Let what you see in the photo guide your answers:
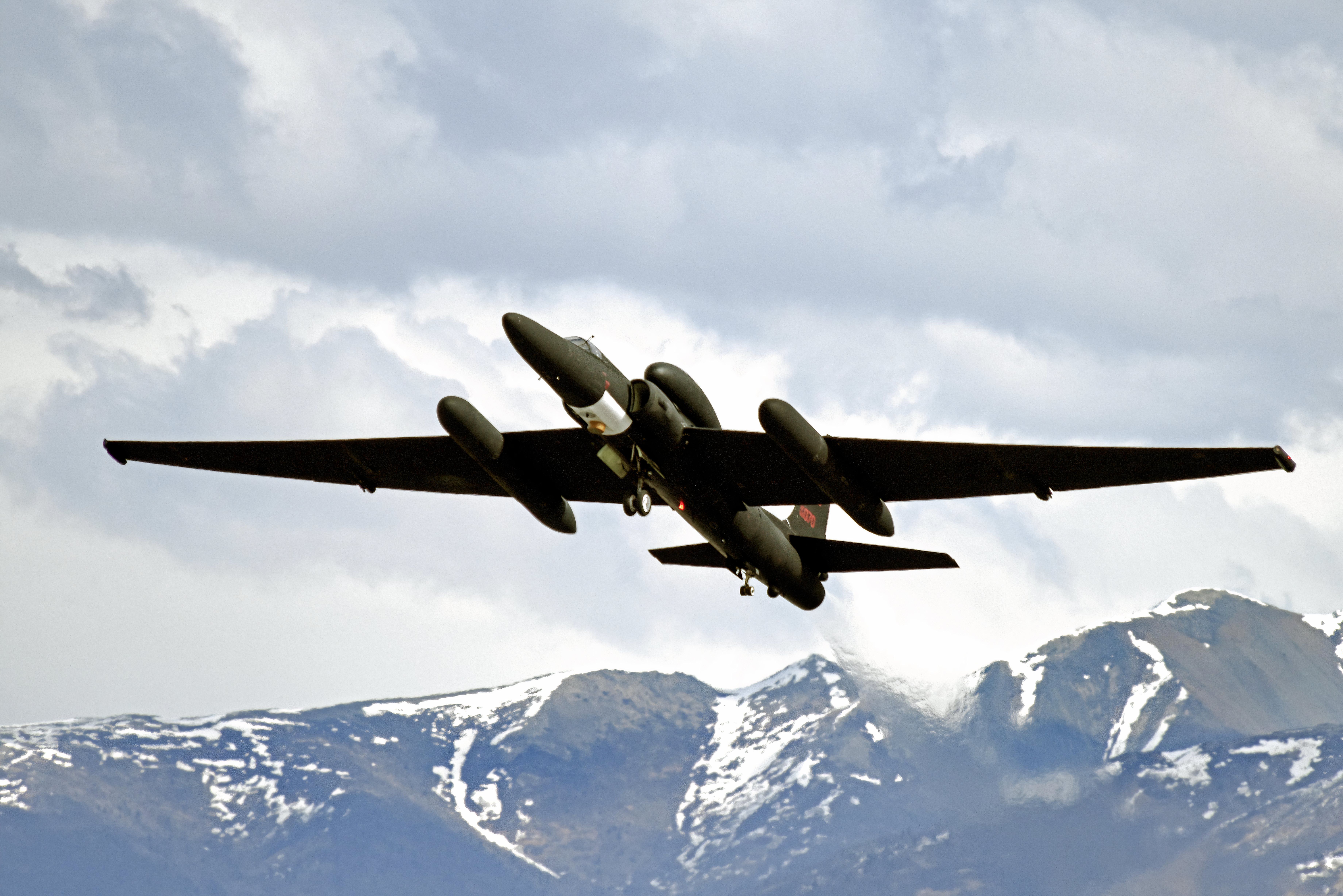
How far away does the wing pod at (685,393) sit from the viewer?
36344 millimetres

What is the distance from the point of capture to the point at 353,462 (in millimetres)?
42625

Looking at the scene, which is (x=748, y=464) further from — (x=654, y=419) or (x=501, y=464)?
(x=501, y=464)

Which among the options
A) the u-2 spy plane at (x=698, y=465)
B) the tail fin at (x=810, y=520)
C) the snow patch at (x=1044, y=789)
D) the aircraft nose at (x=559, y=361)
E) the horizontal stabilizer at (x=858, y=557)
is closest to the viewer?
the aircraft nose at (x=559, y=361)

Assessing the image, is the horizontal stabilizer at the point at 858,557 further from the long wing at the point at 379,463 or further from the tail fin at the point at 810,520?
the long wing at the point at 379,463

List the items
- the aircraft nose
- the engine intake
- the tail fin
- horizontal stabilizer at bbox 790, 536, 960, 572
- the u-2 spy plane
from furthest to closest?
the tail fin
horizontal stabilizer at bbox 790, 536, 960, 572
the engine intake
the u-2 spy plane
the aircraft nose

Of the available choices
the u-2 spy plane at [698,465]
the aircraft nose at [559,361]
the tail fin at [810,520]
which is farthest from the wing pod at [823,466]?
the tail fin at [810,520]

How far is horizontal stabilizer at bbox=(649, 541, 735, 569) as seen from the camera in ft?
138

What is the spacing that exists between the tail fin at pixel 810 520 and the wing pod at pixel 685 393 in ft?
→ 23.0

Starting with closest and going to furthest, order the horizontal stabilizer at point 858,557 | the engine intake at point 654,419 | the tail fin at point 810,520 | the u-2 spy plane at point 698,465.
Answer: the u-2 spy plane at point 698,465
the engine intake at point 654,419
the horizontal stabilizer at point 858,557
the tail fin at point 810,520

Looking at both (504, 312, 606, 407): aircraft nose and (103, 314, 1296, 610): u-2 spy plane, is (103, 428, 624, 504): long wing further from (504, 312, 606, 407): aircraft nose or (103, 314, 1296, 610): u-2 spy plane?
(504, 312, 606, 407): aircraft nose

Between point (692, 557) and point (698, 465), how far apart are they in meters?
4.52

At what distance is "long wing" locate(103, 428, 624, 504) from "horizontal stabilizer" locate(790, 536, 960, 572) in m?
5.34

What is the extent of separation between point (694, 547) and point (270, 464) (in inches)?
463

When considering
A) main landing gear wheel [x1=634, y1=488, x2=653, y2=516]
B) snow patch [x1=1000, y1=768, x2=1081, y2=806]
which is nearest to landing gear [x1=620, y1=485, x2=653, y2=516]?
main landing gear wheel [x1=634, y1=488, x2=653, y2=516]
